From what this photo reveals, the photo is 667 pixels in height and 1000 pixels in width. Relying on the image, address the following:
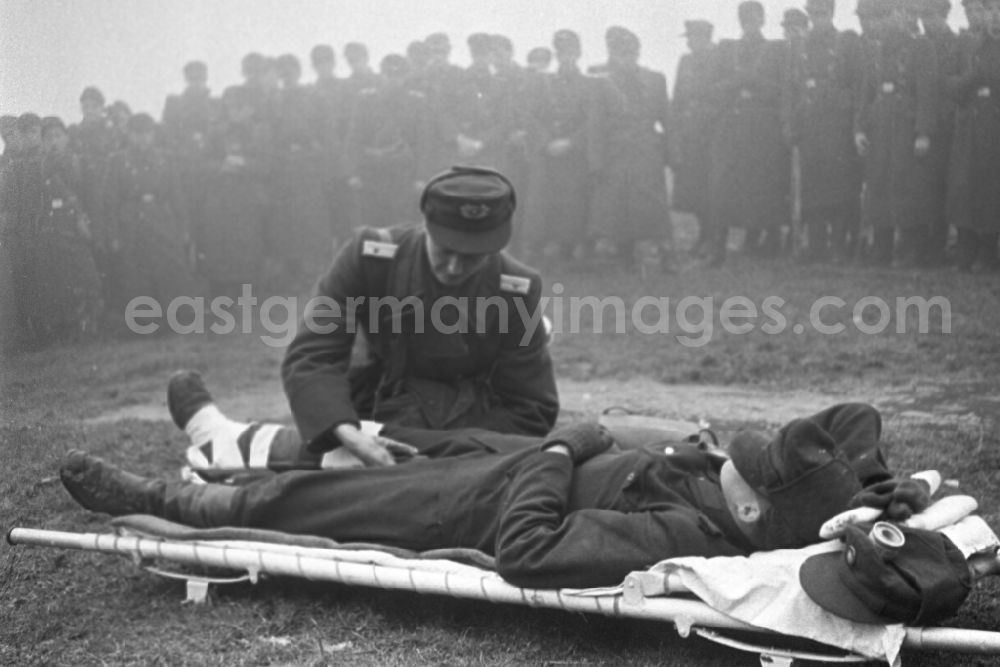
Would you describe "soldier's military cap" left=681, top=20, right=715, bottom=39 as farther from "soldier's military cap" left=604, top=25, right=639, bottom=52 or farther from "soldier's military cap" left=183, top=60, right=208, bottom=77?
"soldier's military cap" left=183, top=60, right=208, bottom=77

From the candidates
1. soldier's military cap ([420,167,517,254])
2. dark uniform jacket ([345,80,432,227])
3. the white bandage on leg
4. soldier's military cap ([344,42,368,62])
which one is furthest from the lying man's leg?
dark uniform jacket ([345,80,432,227])

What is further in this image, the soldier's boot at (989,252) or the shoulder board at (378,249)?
the soldier's boot at (989,252)

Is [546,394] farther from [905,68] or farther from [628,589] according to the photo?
[905,68]

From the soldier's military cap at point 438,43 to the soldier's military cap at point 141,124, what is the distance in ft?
7.46

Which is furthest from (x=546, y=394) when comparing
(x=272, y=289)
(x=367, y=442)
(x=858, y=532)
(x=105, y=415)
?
(x=272, y=289)

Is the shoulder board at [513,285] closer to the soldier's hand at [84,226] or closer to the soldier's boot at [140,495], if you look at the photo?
the soldier's boot at [140,495]

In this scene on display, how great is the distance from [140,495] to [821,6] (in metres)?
4.50

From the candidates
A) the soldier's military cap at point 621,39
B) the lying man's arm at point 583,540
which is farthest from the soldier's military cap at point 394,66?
the lying man's arm at point 583,540

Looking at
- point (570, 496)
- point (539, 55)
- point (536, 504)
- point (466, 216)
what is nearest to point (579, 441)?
point (570, 496)

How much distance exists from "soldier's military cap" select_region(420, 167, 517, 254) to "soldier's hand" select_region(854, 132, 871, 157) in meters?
Result: 3.15

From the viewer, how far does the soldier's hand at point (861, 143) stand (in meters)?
6.59

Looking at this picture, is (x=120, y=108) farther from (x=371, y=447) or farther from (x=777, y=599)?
(x=777, y=599)

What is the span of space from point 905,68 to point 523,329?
3051 mm

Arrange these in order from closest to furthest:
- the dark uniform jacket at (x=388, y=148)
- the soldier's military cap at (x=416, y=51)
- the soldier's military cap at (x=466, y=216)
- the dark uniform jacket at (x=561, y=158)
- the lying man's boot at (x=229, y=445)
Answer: the soldier's military cap at (x=466, y=216) < the lying man's boot at (x=229, y=445) < the soldier's military cap at (x=416, y=51) < the dark uniform jacket at (x=561, y=158) < the dark uniform jacket at (x=388, y=148)
